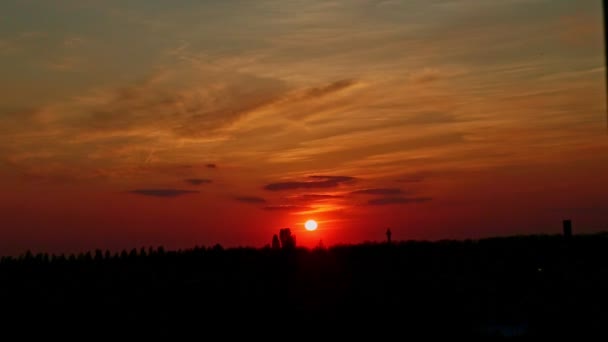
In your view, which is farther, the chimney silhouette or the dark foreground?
the chimney silhouette

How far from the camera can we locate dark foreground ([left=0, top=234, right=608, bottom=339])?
64.1 ft

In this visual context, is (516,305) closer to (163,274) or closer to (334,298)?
(334,298)

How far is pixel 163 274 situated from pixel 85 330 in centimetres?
235

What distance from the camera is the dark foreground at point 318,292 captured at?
1955 centimetres

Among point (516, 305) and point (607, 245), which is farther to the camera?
point (607, 245)

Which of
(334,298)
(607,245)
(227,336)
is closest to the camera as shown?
(227,336)

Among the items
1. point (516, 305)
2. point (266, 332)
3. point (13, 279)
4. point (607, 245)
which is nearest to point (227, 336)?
point (266, 332)

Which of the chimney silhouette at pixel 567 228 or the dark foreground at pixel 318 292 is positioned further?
the chimney silhouette at pixel 567 228

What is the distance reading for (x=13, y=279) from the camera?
19.2 m

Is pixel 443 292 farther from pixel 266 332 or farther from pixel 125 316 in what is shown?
pixel 125 316

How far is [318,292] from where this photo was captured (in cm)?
2198

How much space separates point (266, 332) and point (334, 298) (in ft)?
6.44

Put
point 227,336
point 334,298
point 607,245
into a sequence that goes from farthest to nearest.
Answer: point 607,245, point 334,298, point 227,336

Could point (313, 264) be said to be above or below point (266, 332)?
above
